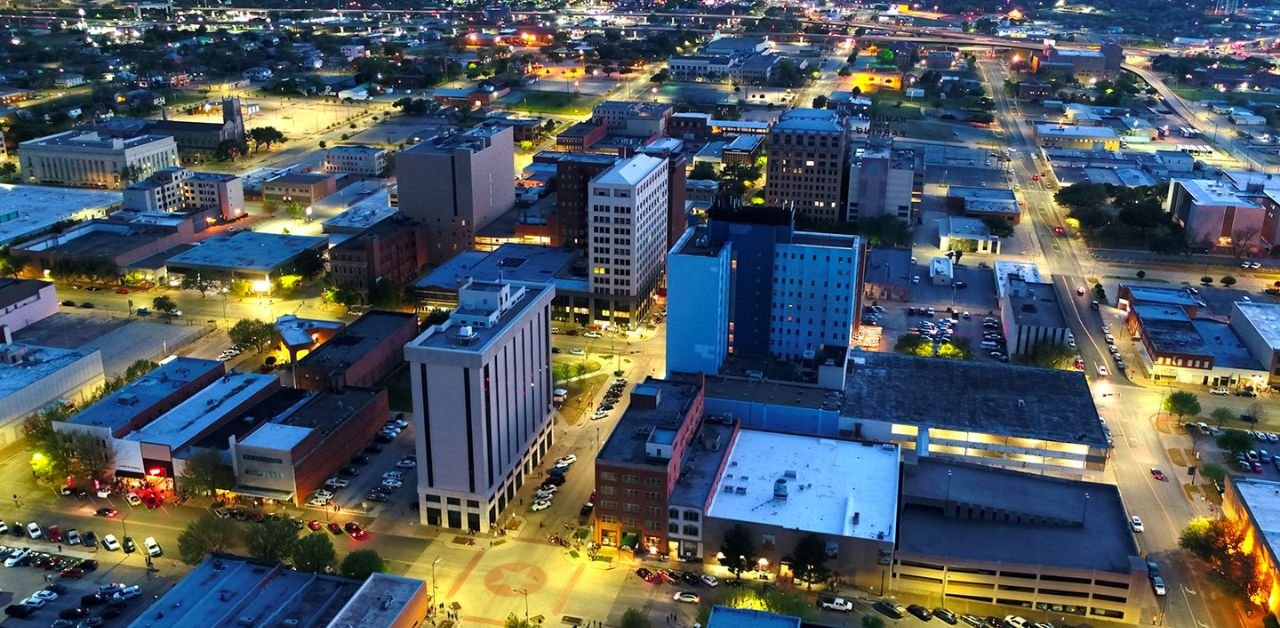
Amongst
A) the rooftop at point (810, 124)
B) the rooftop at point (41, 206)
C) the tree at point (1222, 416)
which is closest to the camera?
the tree at point (1222, 416)

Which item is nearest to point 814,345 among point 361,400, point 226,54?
point 361,400

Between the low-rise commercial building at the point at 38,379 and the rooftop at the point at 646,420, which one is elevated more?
the rooftop at the point at 646,420

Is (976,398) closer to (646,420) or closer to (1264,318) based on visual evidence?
(646,420)

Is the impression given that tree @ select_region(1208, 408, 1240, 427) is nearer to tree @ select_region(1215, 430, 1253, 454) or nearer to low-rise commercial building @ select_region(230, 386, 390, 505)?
tree @ select_region(1215, 430, 1253, 454)

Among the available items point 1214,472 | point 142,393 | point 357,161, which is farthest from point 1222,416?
point 357,161

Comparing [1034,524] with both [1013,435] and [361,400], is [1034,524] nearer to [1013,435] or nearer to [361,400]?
[1013,435]

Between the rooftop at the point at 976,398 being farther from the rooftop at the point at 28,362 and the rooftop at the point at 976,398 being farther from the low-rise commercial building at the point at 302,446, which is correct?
the rooftop at the point at 28,362

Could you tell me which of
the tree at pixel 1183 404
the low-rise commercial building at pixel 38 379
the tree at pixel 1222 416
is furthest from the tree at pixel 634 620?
the tree at pixel 1222 416
